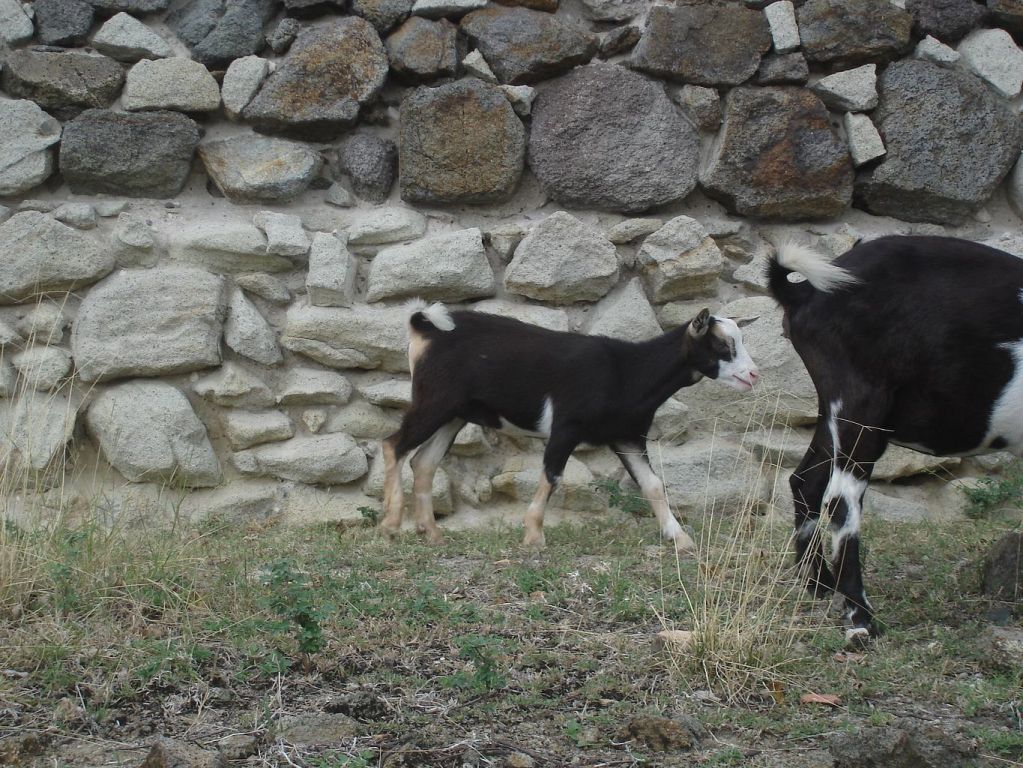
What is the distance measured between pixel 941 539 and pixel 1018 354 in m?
2.07

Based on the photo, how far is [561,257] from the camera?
7.27 metres

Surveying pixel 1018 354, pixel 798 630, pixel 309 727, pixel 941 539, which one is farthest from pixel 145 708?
pixel 941 539

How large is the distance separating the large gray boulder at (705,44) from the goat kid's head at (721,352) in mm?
1762

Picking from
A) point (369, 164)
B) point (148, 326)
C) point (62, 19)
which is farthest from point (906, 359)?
point (62, 19)

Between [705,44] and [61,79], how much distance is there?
416cm

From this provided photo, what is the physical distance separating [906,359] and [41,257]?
5196mm

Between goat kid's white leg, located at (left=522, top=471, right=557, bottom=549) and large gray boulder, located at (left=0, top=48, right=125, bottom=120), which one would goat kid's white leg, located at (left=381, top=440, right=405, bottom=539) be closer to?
goat kid's white leg, located at (left=522, top=471, right=557, bottom=549)

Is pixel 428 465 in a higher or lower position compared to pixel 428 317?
lower

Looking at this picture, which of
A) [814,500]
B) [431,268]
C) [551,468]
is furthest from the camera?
[431,268]

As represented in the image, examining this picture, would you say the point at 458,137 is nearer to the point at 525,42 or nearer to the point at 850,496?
the point at 525,42

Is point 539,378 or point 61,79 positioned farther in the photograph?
point 61,79

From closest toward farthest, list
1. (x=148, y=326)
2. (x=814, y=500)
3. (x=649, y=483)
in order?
(x=814, y=500) < (x=649, y=483) < (x=148, y=326)

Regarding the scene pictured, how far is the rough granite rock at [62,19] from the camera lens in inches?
287

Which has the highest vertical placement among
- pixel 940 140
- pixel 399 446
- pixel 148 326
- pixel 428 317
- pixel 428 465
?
pixel 940 140
